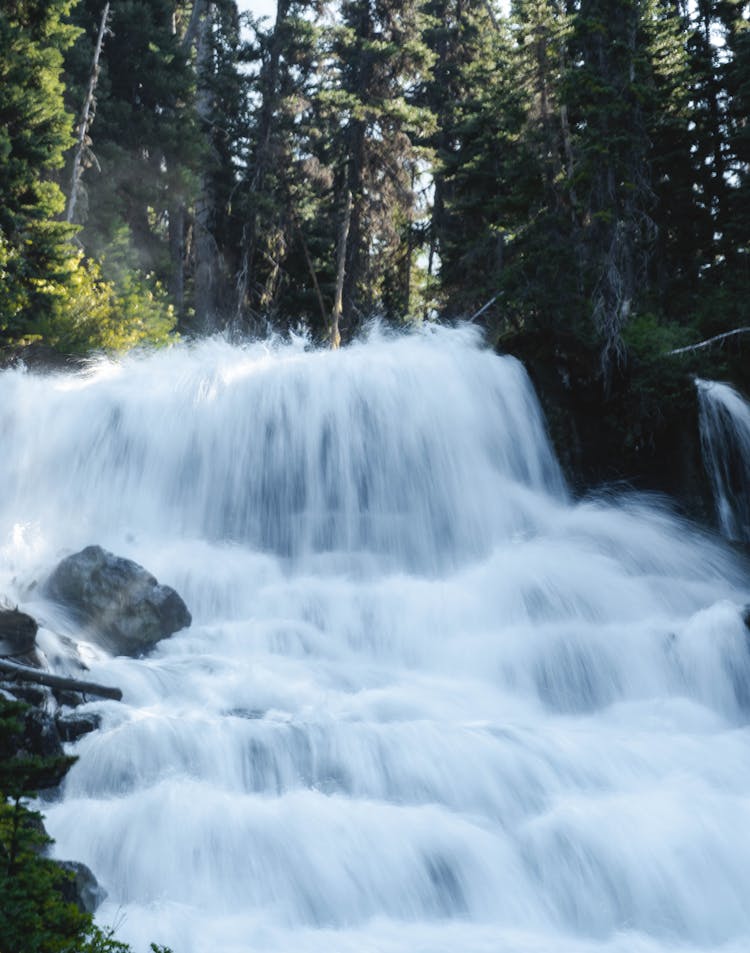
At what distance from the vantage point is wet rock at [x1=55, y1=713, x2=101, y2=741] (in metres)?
→ 8.48

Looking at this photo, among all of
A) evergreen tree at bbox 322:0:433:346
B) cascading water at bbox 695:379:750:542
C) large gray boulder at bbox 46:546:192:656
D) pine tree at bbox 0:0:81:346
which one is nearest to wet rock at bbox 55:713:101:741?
large gray boulder at bbox 46:546:192:656

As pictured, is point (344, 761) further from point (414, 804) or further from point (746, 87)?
point (746, 87)

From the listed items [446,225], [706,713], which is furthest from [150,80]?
[706,713]

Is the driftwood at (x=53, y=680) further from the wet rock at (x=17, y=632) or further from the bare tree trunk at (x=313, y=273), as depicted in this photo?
the bare tree trunk at (x=313, y=273)

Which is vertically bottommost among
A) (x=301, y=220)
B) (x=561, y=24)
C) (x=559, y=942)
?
(x=559, y=942)

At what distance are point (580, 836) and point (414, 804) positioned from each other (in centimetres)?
131

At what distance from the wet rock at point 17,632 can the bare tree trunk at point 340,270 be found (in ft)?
56.5

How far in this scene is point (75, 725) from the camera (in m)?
8.60

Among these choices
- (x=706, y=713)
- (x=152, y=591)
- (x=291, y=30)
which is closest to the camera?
(x=706, y=713)

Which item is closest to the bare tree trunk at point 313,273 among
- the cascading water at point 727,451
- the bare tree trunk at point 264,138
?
the bare tree trunk at point 264,138

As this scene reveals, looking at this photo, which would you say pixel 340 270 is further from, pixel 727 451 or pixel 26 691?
pixel 26 691

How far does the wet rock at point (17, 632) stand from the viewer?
934cm

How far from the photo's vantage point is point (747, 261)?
25031mm

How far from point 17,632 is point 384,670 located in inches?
166
